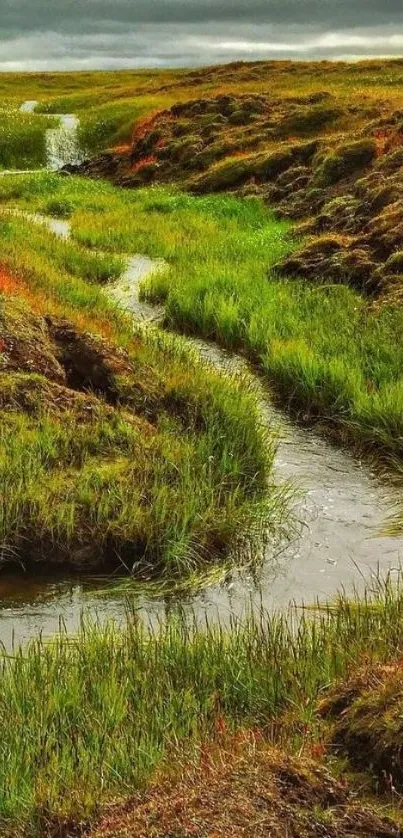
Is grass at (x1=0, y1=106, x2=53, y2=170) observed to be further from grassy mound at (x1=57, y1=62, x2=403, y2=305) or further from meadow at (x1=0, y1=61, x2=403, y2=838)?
meadow at (x1=0, y1=61, x2=403, y2=838)

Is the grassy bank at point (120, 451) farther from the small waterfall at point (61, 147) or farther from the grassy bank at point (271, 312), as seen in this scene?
the small waterfall at point (61, 147)

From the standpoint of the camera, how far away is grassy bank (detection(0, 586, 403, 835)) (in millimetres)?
4098

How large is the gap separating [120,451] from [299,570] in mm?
2458

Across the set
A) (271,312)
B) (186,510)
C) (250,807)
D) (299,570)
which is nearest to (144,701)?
(250,807)

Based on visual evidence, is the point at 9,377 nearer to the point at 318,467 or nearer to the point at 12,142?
the point at 318,467

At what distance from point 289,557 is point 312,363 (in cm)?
471

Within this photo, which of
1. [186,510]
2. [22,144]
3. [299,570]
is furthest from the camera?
[22,144]

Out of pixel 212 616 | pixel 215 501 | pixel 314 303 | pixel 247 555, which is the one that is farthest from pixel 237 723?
pixel 314 303

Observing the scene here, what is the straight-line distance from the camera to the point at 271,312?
1504 cm

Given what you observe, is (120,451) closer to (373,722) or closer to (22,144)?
(373,722)

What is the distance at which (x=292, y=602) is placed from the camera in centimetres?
711

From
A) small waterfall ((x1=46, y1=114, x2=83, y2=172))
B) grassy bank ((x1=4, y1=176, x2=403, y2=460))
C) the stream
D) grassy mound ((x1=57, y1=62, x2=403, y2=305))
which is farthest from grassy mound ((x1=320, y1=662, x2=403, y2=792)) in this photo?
small waterfall ((x1=46, y1=114, x2=83, y2=172))

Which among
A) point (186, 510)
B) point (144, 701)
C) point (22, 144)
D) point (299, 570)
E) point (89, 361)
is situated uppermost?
point (22, 144)

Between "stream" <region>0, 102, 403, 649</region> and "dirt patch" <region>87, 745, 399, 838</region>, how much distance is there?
8.08ft
